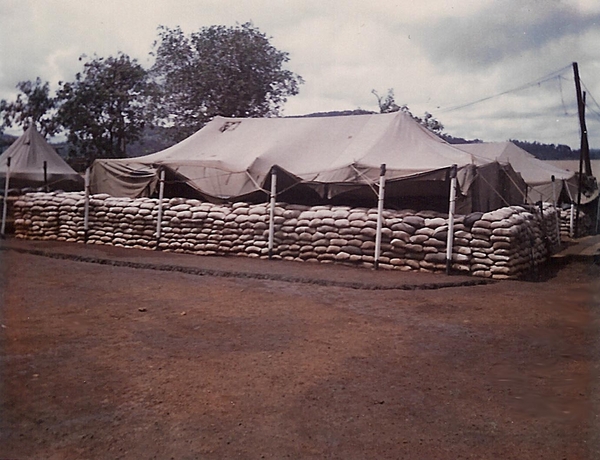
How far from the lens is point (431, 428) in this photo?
352cm

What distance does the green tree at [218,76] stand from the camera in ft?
73.0

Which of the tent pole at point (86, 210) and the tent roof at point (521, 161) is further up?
the tent roof at point (521, 161)

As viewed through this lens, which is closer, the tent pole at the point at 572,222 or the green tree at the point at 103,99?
the tent pole at the point at 572,222

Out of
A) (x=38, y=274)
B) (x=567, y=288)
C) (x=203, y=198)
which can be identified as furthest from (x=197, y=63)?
(x=567, y=288)

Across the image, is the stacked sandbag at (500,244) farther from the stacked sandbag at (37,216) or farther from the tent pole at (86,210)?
the stacked sandbag at (37,216)

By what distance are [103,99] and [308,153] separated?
14.0 m

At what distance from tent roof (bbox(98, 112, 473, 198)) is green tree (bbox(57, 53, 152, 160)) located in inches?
403

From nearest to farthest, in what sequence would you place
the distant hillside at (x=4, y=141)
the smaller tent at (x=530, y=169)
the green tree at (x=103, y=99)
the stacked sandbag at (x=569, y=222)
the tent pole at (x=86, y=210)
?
1. the distant hillside at (x=4, y=141)
2. the tent pole at (x=86, y=210)
3. the smaller tent at (x=530, y=169)
4. the stacked sandbag at (x=569, y=222)
5. the green tree at (x=103, y=99)

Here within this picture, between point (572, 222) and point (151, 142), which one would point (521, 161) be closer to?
point (572, 222)

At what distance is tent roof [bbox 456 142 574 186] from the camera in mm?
19953

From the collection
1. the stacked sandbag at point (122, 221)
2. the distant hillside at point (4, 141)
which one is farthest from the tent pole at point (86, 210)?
the distant hillside at point (4, 141)

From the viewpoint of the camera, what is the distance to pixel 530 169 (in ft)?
67.7

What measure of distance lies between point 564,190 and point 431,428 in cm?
1795

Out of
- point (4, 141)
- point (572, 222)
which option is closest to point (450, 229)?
point (4, 141)
